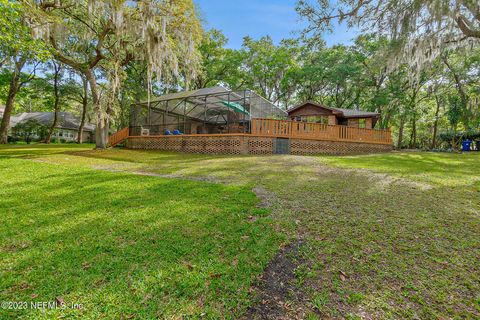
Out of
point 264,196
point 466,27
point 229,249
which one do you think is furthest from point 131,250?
point 466,27

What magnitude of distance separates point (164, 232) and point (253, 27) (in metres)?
24.1

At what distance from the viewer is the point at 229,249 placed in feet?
8.18

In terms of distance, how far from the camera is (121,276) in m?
1.99

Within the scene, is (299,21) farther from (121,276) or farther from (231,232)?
(121,276)

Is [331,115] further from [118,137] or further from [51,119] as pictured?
[51,119]

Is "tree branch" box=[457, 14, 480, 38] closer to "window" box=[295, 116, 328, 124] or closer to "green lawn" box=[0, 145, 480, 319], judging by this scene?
"green lawn" box=[0, 145, 480, 319]

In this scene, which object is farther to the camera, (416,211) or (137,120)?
(137,120)

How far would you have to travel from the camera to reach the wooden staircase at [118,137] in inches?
620

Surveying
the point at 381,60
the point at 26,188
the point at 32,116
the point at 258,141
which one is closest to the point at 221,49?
the point at 258,141

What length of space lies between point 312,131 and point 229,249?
461 inches

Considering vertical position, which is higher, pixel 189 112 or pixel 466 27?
pixel 466 27

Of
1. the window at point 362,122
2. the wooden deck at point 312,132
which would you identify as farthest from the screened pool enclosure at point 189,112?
the window at point 362,122

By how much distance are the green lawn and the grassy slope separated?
0.01 metres

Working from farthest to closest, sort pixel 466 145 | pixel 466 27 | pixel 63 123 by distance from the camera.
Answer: pixel 63 123
pixel 466 145
pixel 466 27
